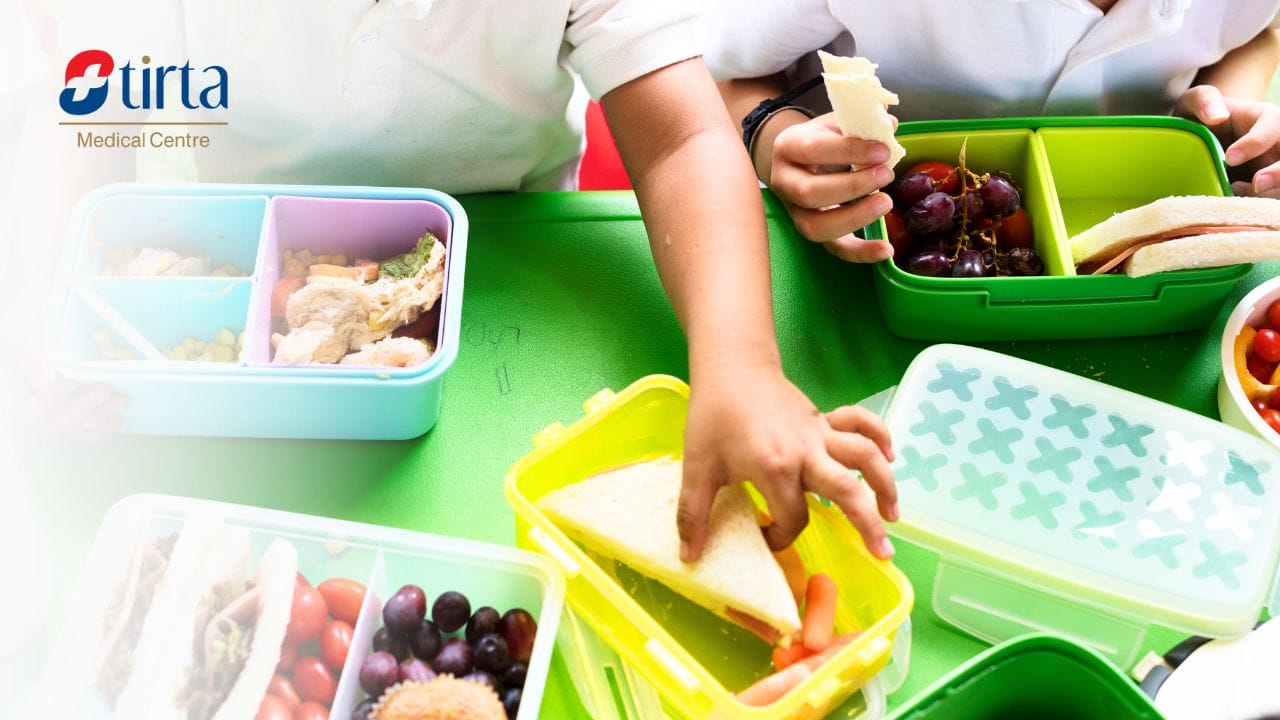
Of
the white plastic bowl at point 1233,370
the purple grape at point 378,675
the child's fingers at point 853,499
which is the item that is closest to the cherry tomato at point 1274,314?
the white plastic bowl at point 1233,370

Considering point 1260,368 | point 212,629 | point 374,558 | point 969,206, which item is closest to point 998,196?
point 969,206

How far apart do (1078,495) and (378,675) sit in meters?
0.47

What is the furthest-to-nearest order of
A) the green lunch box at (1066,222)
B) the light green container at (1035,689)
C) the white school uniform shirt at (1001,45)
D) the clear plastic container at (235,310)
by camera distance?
the white school uniform shirt at (1001,45), the green lunch box at (1066,222), the clear plastic container at (235,310), the light green container at (1035,689)

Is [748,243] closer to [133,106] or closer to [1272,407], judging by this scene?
[1272,407]

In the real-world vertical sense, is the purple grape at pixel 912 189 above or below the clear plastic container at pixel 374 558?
above

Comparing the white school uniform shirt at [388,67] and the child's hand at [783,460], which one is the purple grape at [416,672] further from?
the white school uniform shirt at [388,67]

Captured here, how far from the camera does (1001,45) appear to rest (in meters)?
0.99

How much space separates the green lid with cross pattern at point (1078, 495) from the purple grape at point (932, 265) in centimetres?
7


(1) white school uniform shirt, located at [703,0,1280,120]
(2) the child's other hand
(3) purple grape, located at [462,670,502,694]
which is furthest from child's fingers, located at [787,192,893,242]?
(3) purple grape, located at [462,670,502,694]

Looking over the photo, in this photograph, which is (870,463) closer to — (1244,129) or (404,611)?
(404,611)

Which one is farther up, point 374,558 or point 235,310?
point 235,310

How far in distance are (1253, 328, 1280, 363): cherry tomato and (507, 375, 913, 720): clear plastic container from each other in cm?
39

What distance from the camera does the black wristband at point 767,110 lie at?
98cm

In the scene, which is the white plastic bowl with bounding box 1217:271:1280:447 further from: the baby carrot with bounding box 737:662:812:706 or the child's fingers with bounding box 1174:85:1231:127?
the baby carrot with bounding box 737:662:812:706
